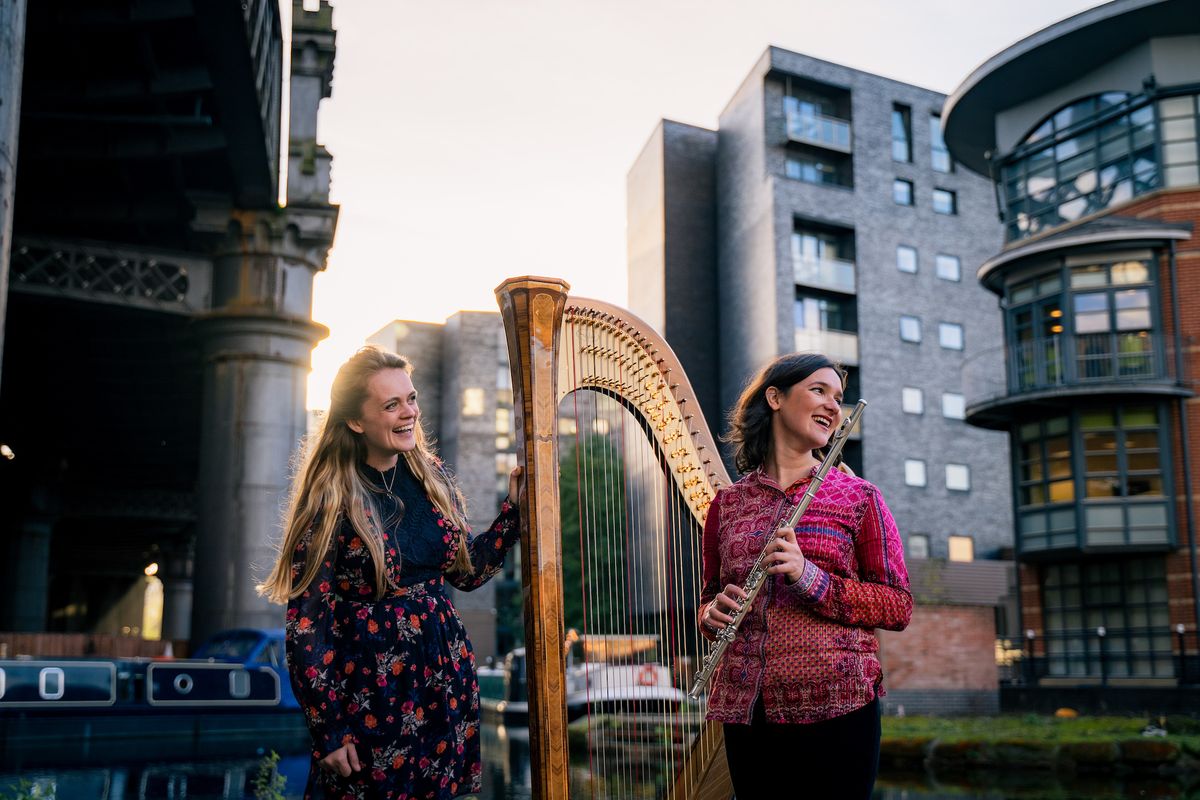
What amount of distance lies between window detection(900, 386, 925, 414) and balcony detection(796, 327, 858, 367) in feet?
7.01

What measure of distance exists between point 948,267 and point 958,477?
7.25 meters

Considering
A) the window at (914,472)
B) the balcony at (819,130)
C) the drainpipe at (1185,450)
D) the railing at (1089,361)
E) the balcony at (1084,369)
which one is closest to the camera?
the drainpipe at (1185,450)

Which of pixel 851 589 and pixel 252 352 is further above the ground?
pixel 252 352

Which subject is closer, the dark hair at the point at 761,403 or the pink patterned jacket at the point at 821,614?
the pink patterned jacket at the point at 821,614

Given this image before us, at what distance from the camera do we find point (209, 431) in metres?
17.7

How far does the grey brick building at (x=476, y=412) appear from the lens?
6444 centimetres

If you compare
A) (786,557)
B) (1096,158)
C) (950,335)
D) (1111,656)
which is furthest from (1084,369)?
(786,557)

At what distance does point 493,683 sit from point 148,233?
16127 millimetres

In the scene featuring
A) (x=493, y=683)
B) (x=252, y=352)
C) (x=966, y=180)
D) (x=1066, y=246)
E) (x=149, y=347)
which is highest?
(x=966, y=180)

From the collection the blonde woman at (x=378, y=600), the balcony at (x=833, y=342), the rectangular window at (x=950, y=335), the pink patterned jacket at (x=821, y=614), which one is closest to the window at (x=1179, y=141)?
the balcony at (x=833, y=342)

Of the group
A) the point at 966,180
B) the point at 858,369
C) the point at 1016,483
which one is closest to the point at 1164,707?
the point at 1016,483

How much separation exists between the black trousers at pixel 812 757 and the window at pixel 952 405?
129 ft

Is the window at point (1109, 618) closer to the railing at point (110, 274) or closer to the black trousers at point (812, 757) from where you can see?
the railing at point (110, 274)

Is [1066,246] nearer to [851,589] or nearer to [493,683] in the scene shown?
[493,683]
